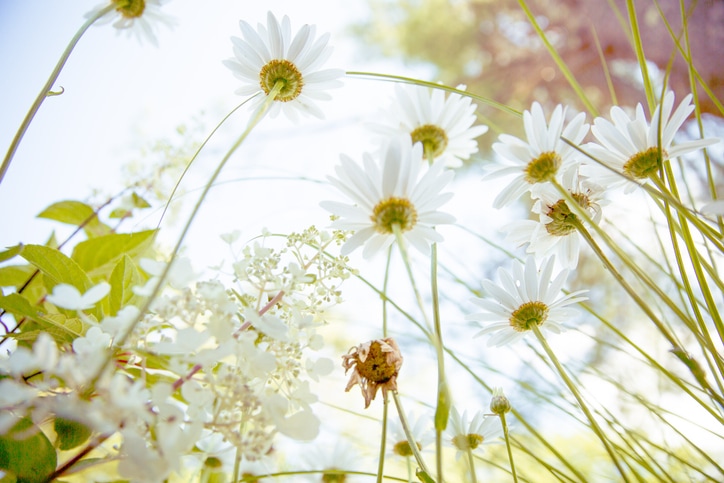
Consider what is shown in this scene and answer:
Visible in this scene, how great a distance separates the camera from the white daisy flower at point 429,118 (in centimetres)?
29

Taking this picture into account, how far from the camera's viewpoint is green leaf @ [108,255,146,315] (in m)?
0.26

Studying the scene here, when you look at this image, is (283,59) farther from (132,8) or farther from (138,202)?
(138,202)

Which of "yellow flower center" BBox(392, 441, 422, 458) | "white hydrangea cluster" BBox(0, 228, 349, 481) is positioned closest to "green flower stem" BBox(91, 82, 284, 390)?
"white hydrangea cluster" BBox(0, 228, 349, 481)

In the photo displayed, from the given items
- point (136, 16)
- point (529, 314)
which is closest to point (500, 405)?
point (529, 314)

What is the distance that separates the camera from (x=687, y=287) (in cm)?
21

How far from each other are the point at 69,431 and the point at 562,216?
27cm

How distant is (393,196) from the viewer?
21 centimetres

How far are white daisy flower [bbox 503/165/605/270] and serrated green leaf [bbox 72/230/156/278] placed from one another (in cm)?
26

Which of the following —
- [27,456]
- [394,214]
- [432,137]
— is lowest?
[27,456]

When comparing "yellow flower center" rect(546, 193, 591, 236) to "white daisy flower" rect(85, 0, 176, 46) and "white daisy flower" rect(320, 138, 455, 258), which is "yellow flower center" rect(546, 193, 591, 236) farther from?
"white daisy flower" rect(85, 0, 176, 46)

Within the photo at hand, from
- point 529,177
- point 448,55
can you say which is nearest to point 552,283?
→ point 529,177

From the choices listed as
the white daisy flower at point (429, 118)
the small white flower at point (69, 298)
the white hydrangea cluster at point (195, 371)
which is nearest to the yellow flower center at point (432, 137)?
the white daisy flower at point (429, 118)

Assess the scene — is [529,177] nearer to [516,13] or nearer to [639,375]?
[639,375]

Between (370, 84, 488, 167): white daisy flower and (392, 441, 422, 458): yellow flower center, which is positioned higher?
(370, 84, 488, 167): white daisy flower
